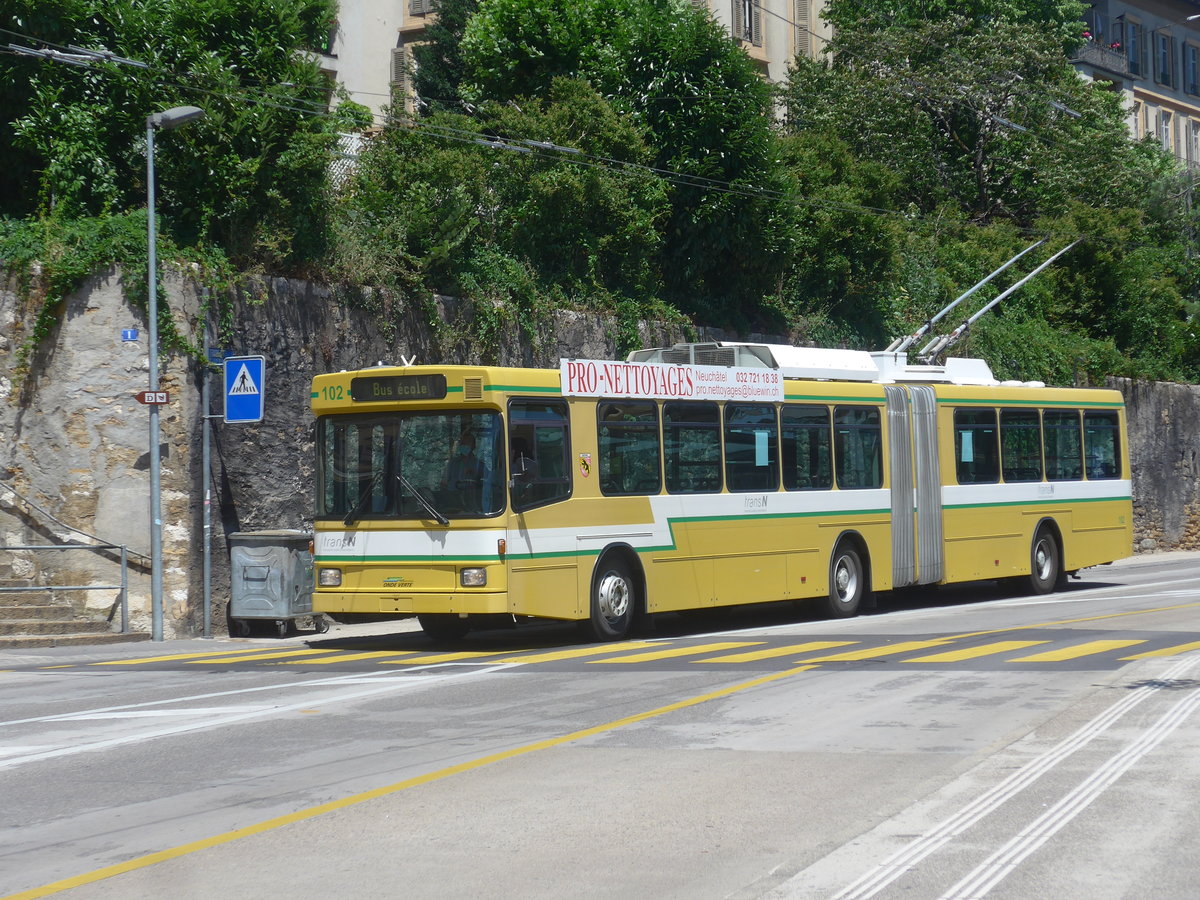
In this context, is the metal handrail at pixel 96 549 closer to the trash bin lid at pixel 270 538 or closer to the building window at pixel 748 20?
the trash bin lid at pixel 270 538

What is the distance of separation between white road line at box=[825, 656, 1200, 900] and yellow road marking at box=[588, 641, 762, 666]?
465 centimetres

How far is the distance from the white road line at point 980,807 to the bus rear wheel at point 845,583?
9.05m

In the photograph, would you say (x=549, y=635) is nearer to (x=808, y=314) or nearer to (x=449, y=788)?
(x=449, y=788)

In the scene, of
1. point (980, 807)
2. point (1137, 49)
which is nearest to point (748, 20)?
point (1137, 49)

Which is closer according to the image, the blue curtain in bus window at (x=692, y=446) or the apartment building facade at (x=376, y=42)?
the blue curtain in bus window at (x=692, y=446)

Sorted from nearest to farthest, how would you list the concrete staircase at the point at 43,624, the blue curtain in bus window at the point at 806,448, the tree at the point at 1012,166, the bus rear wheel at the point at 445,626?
the concrete staircase at the point at 43,624, the bus rear wheel at the point at 445,626, the blue curtain in bus window at the point at 806,448, the tree at the point at 1012,166

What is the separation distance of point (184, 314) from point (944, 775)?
42.0 ft

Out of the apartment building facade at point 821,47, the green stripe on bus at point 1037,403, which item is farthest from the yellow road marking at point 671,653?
the apartment building facade at point 821,47

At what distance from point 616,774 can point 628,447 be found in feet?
29.1

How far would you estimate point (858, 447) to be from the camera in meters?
20.7

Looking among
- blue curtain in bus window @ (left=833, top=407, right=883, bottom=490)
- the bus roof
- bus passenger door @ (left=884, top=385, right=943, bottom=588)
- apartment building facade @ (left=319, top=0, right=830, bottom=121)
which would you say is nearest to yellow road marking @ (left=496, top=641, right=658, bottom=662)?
the bus roof

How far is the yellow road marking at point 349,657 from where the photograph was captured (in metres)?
14.9

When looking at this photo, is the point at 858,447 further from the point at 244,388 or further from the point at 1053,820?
the point at 1053,820

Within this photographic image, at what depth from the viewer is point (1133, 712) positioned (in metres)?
10.3
